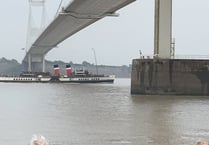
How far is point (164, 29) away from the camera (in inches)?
1331

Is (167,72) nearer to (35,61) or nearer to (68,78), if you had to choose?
(68,78)

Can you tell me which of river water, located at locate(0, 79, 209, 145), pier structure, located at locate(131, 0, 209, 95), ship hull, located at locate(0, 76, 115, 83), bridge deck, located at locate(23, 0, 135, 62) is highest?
bridge deck, located at locate(23, 0, 135, 62)

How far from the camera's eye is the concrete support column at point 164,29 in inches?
1320

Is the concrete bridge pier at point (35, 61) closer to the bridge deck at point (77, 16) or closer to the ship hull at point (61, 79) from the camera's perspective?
the ship hull at point (61, 79)

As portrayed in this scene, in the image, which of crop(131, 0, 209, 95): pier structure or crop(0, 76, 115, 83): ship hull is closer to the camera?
crop(131, 0, 209, 95): pier structure

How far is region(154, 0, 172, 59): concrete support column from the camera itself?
33.5 m

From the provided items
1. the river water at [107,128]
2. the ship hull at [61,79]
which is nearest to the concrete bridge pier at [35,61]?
the ship hull at [61,79]

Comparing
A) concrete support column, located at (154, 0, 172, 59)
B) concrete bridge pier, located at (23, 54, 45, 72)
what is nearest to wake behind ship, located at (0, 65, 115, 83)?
concrete bridge pier, located at (23, 54, 45, 72)

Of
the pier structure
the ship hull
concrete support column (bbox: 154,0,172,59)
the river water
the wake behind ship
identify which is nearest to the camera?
the river water

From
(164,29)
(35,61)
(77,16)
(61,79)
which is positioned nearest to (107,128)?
(164,29)

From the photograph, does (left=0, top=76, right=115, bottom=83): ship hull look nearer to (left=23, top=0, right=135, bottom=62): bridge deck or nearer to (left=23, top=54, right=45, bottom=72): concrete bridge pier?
(left=23, top=0, right=135, bottom=62): bridge deck

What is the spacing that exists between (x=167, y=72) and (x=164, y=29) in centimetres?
283

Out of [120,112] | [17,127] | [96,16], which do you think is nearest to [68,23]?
[96,16]

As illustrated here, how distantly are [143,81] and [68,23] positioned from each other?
829 inches
